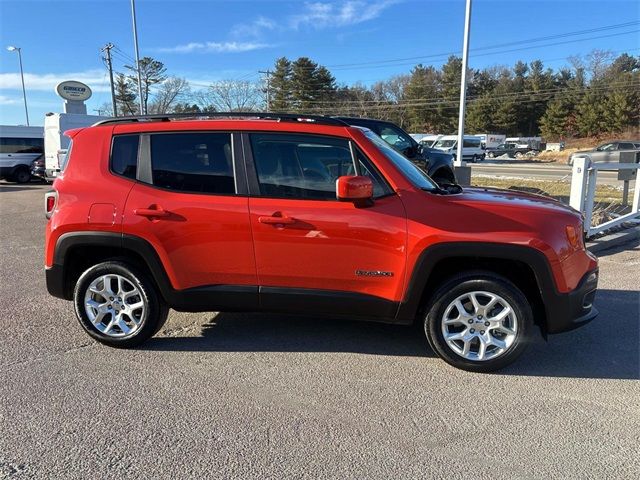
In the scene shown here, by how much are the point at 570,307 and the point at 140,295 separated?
322 centimetres

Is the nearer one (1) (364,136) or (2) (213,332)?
(1) (364,136)

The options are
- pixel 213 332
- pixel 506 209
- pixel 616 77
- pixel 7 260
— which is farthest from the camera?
pixel 616 77

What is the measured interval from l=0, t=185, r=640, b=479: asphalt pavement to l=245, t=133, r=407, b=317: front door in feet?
1.77

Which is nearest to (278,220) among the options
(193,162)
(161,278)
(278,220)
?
(278,220)

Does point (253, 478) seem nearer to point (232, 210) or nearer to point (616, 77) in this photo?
point (232, 210)

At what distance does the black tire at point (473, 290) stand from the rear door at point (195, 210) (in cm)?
137

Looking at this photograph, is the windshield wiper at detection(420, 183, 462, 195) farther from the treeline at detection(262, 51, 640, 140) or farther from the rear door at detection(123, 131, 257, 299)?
the treeline at detection(262, 51, 640, 140)

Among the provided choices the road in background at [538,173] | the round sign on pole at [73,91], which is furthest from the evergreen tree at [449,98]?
the round sign on pole at [73,91]

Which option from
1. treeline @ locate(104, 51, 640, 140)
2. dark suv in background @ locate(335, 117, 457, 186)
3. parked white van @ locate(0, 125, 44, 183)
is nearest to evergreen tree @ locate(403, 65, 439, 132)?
treeline @ locate(104, 51, 640, 140)

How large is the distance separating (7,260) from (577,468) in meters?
7.28

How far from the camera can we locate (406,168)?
403 cm

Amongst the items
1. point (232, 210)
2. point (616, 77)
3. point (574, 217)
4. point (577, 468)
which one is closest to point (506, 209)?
point (574, 217)

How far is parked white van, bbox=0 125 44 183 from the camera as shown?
22.1 meters

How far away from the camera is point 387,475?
8.38ft
